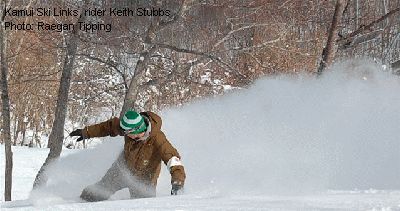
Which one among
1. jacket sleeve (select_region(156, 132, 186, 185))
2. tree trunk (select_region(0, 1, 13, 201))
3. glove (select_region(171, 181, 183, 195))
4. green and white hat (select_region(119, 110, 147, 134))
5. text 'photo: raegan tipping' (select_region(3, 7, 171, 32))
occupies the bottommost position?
glove (select_region(171, 181, 183, 195))

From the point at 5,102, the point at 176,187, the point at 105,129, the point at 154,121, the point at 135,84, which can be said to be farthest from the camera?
the point at 135,84

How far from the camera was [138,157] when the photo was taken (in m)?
6.25

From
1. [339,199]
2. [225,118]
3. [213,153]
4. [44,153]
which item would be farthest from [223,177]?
[44,153]

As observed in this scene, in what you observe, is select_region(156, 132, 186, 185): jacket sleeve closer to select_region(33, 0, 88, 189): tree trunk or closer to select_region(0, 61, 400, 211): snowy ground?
select_region(0, 61, 400, 211): snowy ground

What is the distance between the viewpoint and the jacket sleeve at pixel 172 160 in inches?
230

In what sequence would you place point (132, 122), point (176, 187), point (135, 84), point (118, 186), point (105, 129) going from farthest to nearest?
point (135, 84) < point (118, 186) < point (105, 129) < point (132, 122) < point (176, 187)

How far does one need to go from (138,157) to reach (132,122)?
0.50 meters

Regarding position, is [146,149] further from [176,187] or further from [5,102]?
[5,102]

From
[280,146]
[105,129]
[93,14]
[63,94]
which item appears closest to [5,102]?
[63,94]

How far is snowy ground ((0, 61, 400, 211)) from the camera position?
6883 mm

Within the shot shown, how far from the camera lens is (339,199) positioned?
15.9 ft

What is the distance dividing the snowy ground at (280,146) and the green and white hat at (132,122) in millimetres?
673

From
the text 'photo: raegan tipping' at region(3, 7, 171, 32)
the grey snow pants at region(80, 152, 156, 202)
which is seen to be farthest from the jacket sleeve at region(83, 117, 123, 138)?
the text 'photo: raegan tipping' at region(3, 7, 171, 32)

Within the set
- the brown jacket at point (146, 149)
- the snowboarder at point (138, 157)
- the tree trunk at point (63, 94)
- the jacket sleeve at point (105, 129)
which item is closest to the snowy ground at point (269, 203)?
the snowboarder at point (138, 157)
